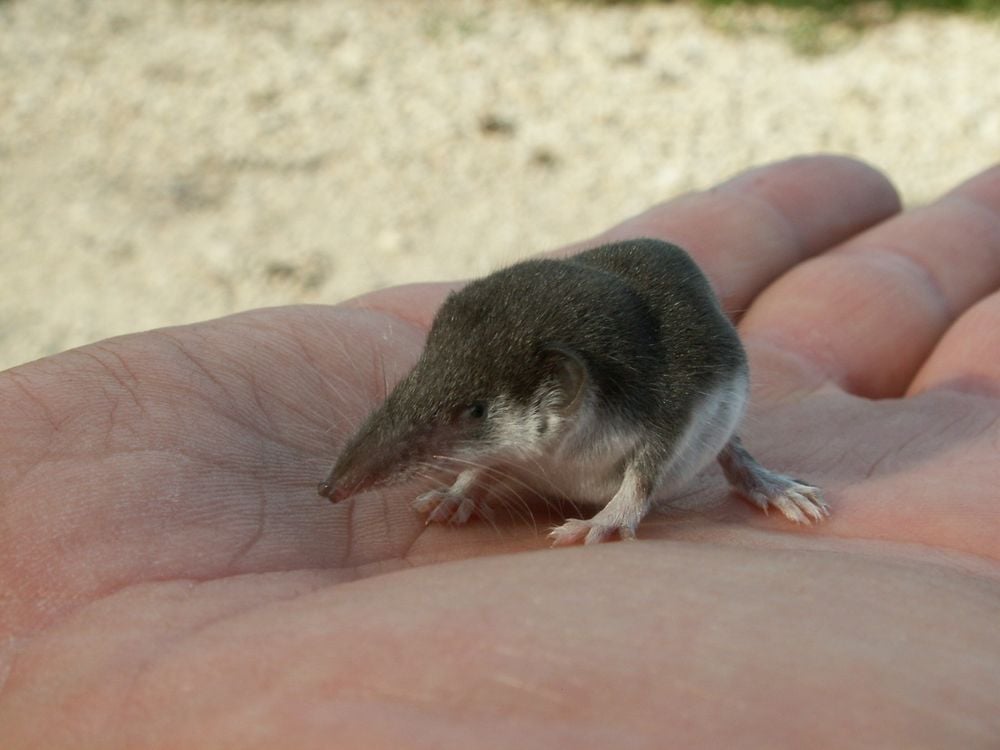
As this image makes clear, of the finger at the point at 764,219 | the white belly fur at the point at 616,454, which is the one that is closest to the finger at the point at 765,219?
the finger at the point at 764,219

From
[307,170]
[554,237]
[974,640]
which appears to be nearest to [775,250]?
[554,237]

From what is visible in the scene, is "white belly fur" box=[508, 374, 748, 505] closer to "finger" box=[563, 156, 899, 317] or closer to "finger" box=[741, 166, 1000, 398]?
"finger" box=[741, 166, 1000, 398]

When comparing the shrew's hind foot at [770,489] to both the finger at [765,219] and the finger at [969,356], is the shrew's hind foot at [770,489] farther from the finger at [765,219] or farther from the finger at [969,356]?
the finger at [765,219]

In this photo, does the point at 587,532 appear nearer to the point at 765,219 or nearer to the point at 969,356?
the point at 969,356

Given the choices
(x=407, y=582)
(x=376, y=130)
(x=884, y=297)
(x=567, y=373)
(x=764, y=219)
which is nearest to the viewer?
(x=407, y=582)

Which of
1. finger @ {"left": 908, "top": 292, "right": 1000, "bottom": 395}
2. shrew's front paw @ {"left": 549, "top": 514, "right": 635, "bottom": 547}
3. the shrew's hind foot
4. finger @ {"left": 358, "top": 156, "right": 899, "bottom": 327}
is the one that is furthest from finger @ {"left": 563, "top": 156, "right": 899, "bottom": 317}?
shrew's front paw @ {"left": 549, "top": 514, "right": 635, "bottom": 547}

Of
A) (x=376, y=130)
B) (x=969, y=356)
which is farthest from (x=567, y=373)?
(x=376, y=130)
